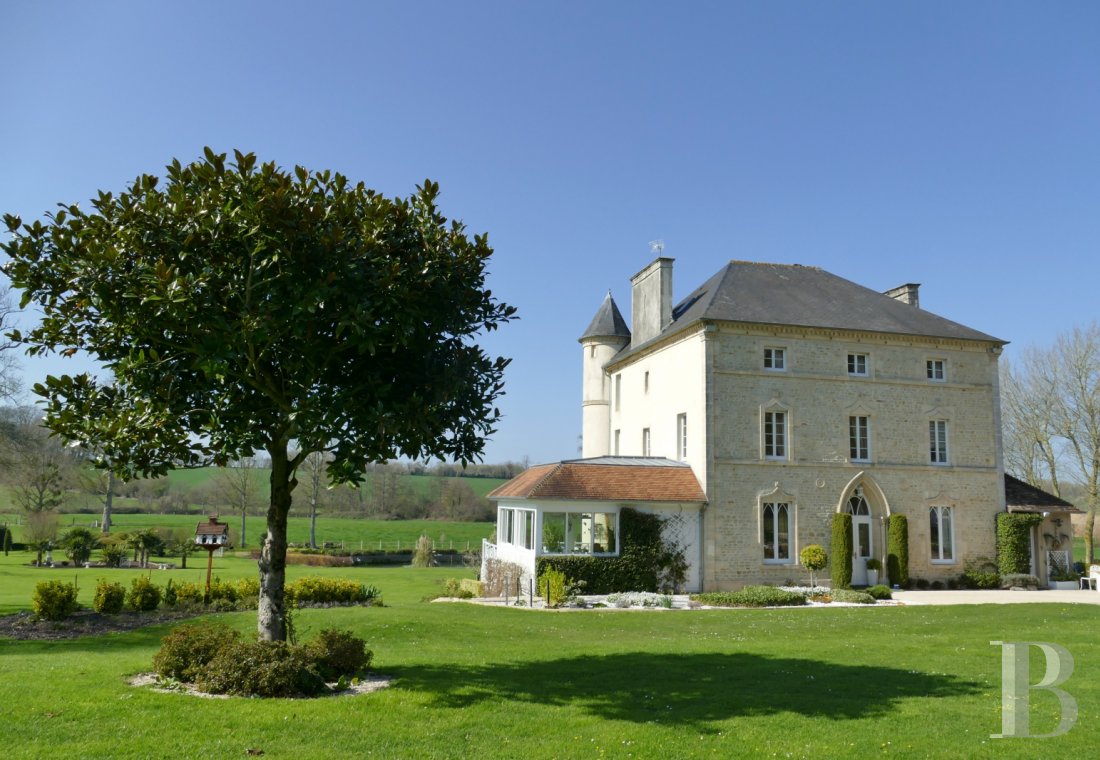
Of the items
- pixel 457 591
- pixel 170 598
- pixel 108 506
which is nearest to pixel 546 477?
pixel 457 591

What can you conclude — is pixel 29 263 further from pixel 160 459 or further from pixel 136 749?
pixel 136 749

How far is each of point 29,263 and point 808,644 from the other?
43.3 ft

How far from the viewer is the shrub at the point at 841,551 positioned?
25.4 metres

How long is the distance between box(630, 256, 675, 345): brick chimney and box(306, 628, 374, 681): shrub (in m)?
21.2

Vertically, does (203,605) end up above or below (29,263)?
below

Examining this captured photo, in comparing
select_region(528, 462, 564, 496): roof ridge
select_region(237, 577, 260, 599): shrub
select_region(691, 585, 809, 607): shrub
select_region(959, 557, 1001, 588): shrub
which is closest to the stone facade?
select_region(959, 557, 1001, 588): shrub

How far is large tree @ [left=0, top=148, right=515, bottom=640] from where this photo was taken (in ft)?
28.7

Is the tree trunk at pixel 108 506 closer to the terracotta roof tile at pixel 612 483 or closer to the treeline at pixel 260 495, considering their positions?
the treeline at pixel 260 495

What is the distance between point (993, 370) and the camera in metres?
28.7

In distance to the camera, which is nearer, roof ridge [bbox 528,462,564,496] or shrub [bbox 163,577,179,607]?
shrub [bbox 163,577,179,607]

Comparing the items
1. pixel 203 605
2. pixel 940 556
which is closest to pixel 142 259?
pixel 203 605

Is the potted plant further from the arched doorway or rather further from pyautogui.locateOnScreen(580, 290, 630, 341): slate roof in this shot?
pyautogui.locateOnScreen(580, 290, 630, 341): slate roof

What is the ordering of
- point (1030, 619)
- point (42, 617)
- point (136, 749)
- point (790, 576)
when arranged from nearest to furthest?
point (136, 749) → point (42, 617) → point (1030, 619) → point (790, 576)

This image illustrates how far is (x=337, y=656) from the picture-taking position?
33.2 ft
